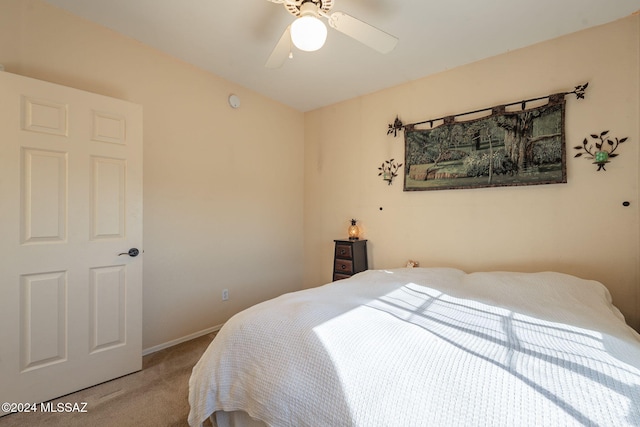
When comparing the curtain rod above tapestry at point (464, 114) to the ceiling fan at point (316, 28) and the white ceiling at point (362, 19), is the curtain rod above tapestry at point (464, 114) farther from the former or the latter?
the ceiling fan at point (316, 28)

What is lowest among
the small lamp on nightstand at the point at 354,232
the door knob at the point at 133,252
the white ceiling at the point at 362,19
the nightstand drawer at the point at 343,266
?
the nightstand drawer at the point at 343,266

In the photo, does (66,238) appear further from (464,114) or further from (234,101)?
(464,114)

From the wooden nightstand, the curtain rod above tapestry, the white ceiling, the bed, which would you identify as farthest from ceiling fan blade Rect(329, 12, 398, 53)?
the wooden nightstand

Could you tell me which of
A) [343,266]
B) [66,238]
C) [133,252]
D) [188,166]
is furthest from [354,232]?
[66,238]

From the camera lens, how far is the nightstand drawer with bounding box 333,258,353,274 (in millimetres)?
2934

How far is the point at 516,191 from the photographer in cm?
231

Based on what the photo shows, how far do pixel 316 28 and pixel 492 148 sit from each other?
187 cm

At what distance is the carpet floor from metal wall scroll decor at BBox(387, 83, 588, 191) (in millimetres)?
2622

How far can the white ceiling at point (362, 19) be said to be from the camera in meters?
1.86

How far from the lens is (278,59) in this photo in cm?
190

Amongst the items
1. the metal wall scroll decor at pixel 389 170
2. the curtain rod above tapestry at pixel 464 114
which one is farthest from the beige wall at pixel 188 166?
the curtain rod above tapestry at pixel 464 114

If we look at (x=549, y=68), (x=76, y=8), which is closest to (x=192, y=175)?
(x=76, y=8)

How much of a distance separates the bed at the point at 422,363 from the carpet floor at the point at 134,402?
64cm

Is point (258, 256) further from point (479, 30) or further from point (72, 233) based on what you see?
point (479, 30)
